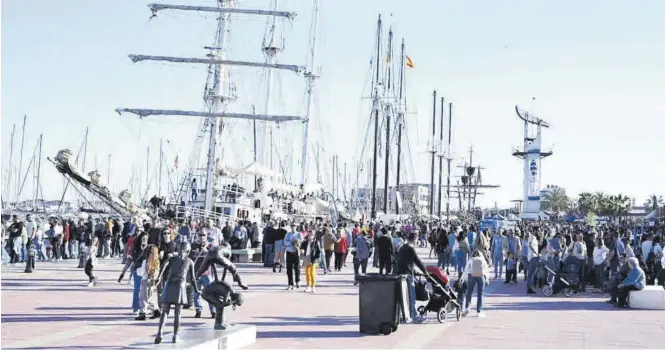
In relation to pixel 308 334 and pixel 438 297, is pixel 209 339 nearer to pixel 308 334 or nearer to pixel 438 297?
pixel 308 334

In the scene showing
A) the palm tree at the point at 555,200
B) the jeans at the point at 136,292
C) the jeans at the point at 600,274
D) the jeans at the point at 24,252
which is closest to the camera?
the jeans at the point at 136,292

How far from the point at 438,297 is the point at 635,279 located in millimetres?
5360

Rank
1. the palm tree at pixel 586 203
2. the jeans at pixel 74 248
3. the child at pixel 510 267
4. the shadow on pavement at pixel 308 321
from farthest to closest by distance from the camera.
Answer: the palm tree at pixel 586 203 < the jeans at pixel 74 248 < the child at pixel 510 267 < the shadow on pavement at pixel 308 321

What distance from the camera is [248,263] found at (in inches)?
1095

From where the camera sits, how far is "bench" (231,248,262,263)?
27.9 meters

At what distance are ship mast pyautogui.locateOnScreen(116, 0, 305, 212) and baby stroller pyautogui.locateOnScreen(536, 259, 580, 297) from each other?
26.5 m

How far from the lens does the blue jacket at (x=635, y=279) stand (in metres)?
16.3

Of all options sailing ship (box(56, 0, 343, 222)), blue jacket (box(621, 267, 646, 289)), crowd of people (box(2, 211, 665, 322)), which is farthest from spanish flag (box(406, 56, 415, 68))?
blue jacket (box(621, 267, 646, 289))

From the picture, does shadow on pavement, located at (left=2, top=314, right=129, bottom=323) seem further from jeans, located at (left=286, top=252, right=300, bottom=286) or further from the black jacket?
jeans, located at (left=286, top=252, right=300, bottom=286)

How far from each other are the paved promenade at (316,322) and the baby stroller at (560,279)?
1.68ft

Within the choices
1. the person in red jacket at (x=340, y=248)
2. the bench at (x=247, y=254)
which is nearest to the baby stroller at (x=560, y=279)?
the person in red jacket at (x=340, y=248)

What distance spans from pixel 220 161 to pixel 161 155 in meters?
25.8

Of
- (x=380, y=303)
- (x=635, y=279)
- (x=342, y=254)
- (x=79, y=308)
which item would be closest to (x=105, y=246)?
(x=342, y=254)

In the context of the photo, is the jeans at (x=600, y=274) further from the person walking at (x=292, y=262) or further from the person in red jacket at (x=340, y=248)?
the person in red jacket at (x=340, y=248)
